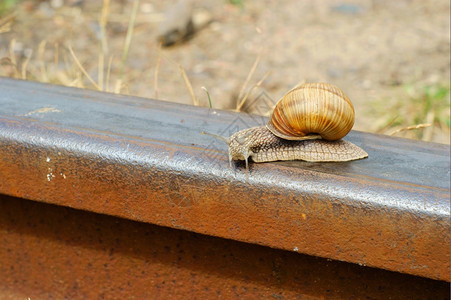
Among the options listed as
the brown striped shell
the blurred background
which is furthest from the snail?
the blurred background

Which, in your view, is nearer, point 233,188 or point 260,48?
point 233,188

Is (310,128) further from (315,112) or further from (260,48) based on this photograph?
(260,48)

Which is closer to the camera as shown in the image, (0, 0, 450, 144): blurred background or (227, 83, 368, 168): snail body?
(227, 83, 368, 168): snail body

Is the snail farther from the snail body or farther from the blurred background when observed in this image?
the blurred background

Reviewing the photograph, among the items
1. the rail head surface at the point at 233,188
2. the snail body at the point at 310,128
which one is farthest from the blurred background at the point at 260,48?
the rail head surface at the point at 233,188

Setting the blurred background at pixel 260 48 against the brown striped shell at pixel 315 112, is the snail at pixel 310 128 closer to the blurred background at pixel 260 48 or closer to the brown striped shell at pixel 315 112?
the brown striped shell at pixel 315 112

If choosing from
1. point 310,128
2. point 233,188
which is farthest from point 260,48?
point 233,188
